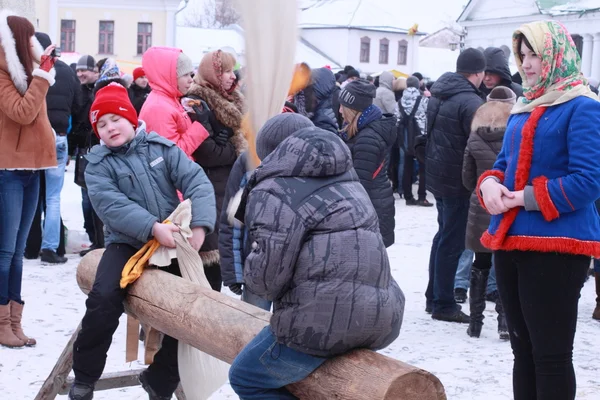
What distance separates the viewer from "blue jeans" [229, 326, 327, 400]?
9.76 feet

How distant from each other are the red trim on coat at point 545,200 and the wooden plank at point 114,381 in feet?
7.34

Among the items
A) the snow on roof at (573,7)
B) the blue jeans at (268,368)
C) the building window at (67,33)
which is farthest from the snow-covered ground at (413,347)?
the building window at (67,33)

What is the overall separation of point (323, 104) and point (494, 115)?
1.40 meters

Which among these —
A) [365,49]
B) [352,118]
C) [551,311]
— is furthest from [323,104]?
[365,49]

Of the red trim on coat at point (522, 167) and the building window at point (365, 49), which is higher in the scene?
the building window at point (365, 49)

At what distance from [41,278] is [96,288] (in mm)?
3814

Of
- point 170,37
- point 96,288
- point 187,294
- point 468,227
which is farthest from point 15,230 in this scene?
point 170,37

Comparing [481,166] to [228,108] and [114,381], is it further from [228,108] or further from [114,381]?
[114,381]

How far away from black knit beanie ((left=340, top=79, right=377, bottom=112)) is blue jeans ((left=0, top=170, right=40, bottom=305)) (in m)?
2.33

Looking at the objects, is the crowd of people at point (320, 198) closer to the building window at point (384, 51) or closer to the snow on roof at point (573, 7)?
the snow on roof at point (573, 7)

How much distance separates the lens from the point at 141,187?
4.22m

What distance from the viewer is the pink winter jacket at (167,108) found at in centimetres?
543

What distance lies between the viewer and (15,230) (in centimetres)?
562

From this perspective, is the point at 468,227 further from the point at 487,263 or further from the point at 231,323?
the point at 231,323
